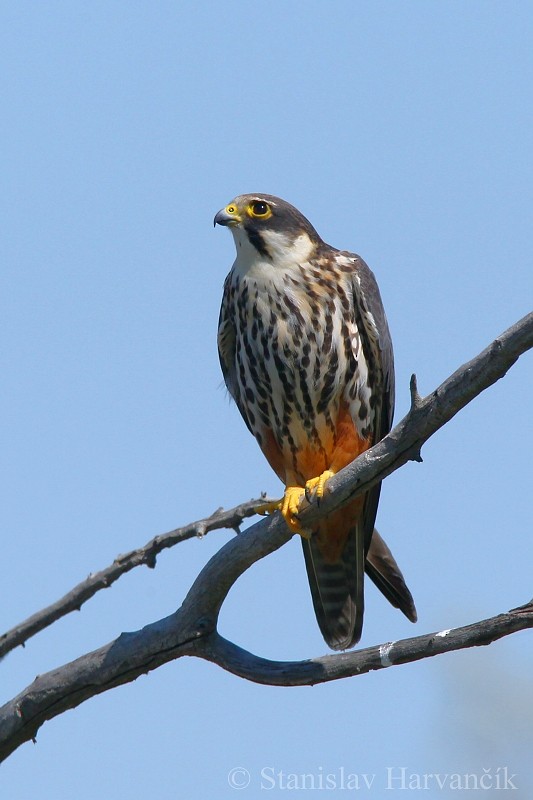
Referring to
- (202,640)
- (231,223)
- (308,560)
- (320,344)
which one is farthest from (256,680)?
(231,223)

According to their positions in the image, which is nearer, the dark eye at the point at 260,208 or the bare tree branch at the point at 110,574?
the bare tree branch at the point at 110,574

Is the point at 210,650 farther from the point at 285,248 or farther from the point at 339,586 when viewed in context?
the point at 285,248

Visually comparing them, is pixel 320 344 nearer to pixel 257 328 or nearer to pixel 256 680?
pixel 257 328

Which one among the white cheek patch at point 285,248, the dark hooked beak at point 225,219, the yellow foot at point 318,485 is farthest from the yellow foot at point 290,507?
the dark hooked beak at point 225,219

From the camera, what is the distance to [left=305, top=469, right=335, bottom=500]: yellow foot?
4.69 metres

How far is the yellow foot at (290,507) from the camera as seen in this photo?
4.66 m

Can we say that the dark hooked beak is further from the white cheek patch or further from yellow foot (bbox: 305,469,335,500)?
yellow foot (bbox: 305,469,335,500)

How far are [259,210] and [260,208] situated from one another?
0.05 ft

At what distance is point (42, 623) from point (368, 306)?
6.83ft

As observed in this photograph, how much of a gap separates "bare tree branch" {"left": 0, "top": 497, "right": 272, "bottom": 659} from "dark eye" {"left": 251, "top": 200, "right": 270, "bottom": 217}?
1.62 metres

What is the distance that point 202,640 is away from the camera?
175 inches

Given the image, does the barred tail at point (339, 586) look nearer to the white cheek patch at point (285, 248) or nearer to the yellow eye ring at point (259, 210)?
the white cheek patch at point (285, 248)

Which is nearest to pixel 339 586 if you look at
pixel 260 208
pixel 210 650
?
pixel 210 650

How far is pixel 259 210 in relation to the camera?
5.54 metres
